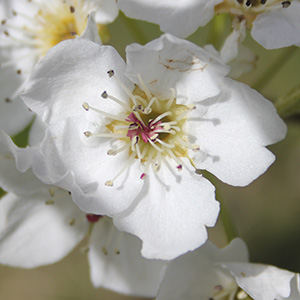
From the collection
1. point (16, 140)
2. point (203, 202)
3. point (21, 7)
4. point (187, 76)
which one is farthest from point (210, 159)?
point (21, 7)

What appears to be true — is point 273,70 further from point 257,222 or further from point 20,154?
point 257,222

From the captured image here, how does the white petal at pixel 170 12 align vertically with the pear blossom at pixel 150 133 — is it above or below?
above

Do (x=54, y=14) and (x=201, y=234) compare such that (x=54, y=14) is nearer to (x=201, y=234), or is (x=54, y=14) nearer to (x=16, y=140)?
(x=16, y=140)

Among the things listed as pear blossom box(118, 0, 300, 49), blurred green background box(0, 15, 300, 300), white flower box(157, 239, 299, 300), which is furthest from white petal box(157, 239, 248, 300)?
blurred green background box(0, 15, 300, 300)

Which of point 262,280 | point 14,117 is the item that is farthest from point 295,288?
point 14,117

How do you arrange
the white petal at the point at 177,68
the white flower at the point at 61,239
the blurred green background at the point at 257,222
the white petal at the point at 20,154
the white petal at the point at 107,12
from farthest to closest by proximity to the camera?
the blurred green background at the point at 257,222
the white flower at the point at 61,239
the white petal at the point at 107,12
the white petal at the point at 20,154
the white petal at the point at 177,68

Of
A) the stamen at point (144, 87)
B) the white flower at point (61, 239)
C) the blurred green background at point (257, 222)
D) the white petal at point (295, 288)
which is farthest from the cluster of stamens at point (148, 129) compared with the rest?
the blurred green background at point (257, 222)

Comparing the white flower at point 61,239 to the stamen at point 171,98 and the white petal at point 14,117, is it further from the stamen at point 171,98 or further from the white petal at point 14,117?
the stamen at point 171,98
